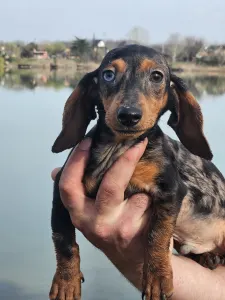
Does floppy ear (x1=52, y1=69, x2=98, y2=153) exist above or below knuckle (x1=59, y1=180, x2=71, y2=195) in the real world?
above

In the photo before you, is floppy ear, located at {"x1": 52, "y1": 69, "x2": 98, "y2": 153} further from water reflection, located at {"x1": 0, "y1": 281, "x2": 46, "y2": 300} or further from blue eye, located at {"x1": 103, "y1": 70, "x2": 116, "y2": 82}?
water reflection, located at {"x1": 0, "y1": 281, "x2": 46, "y2": 300}

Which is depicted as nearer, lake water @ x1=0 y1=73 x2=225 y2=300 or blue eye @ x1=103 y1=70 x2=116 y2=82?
blue eye @ x1=103 y1=70 x2=116 y2=82

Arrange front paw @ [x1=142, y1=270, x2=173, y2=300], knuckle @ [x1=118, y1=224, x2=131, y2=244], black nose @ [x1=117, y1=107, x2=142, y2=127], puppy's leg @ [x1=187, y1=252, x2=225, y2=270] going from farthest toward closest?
puppy's leg @ [x1=187, y1=252, x2=225, y2=270], knuckle @ [x1=118, y1=224, x2=131, y2=244], front paw @ [x1=142, y1=270, x2=173, y2=300], black nose @ [x1=117, y1=107, x2=142, y2=127]

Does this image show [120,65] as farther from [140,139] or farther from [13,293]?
[13,293]

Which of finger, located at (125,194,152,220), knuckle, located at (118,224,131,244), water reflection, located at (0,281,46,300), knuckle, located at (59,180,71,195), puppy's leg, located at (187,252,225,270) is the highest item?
knuckle, located at (59,180,71,195)

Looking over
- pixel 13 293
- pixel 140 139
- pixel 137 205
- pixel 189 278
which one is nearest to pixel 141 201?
pixel 137 205

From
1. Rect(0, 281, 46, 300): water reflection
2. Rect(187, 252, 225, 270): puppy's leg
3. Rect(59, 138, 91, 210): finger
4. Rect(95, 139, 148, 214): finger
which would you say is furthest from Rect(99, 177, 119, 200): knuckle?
Rect(0, 281, 46, 300): water reflection

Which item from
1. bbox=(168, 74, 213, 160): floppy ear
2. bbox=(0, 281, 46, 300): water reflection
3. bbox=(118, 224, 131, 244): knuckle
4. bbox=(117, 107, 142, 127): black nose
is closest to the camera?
bbox=(117, 107, 142, 127): black nose
